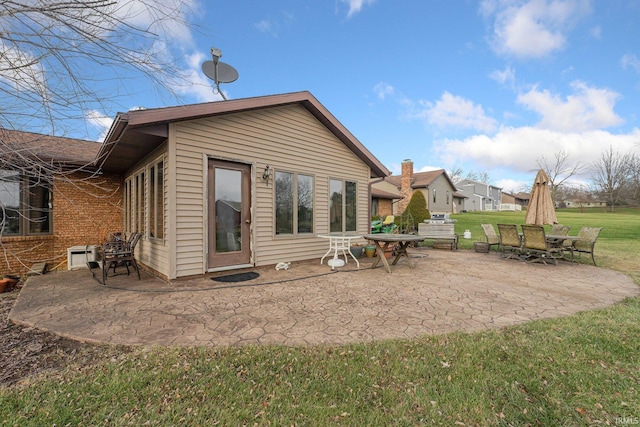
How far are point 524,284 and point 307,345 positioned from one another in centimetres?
469

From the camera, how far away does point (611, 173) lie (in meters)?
33.3

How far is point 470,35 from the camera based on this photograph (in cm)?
898

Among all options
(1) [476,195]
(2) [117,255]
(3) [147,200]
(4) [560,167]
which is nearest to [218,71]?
(3) [147,200]

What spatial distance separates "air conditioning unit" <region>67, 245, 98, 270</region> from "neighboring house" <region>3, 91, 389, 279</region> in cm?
57

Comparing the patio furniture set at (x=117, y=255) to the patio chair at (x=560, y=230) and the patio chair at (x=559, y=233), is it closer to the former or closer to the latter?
the patio chair at (x=559, y=233)

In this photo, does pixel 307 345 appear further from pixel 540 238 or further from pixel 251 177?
pixel 540 238

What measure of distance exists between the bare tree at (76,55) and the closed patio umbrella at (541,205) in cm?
968

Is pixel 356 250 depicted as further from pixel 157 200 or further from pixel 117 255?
pixel 117 255

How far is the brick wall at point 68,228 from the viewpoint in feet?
21.8

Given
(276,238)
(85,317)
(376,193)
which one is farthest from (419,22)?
(85,317)

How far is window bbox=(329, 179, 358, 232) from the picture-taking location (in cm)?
795

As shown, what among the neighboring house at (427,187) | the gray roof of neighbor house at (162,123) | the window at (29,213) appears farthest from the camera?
the neighboring house at (427,187)

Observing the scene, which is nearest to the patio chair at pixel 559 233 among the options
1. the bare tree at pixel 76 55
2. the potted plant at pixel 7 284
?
the bare tree at pixel 76 55

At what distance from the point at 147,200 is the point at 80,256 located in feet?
9.39
